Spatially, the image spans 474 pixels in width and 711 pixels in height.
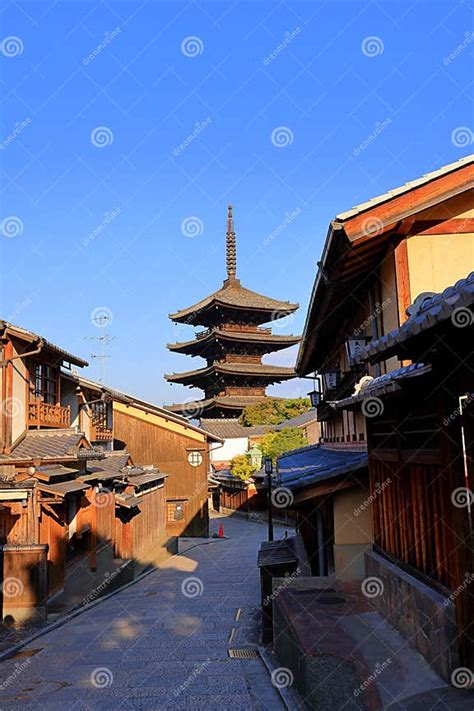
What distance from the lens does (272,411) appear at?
54.4 meters

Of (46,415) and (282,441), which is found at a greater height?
(46,415)

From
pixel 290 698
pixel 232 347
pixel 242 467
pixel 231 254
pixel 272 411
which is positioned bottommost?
pixel 290 698

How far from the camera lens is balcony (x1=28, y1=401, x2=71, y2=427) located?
18641 mm

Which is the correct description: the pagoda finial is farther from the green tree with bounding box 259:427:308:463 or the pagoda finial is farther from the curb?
the curb

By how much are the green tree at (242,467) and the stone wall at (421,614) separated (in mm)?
37195

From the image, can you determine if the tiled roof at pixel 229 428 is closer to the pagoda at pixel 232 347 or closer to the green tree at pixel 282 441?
the pagoda at pixel 232 347

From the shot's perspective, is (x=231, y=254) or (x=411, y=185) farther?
(x=231, y=254)

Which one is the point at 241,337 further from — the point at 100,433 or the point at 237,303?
the point at 100,433

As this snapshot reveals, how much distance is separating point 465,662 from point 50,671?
24.0ft

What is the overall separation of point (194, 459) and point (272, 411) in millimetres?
19594

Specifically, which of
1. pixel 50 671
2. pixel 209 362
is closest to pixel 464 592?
pixel 50 671

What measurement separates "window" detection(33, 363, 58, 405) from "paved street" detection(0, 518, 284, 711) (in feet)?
21.9

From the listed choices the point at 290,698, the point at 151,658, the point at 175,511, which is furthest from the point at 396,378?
the point at 175,511

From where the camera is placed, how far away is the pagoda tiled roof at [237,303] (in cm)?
5269
